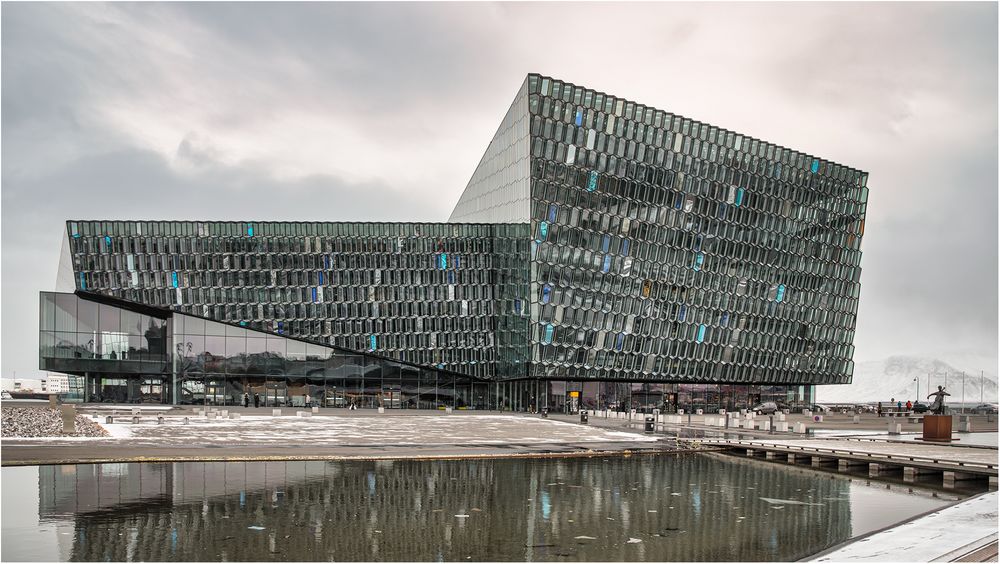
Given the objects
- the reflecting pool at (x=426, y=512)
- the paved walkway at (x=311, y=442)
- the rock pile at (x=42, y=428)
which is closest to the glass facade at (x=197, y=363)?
the paved walkway at (x=311, y=442)

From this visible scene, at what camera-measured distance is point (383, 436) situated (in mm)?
47188

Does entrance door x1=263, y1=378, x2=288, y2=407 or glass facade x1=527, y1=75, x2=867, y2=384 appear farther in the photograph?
entrance door x1=263, y1=378, x2=288, y2=407

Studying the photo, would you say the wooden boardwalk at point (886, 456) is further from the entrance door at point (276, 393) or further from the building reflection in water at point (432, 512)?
the entrance door at point (276, 393)

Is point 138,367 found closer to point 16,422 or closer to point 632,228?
point 16,422

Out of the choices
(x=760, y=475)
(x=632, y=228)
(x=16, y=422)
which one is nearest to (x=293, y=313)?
(x=632, y=228)

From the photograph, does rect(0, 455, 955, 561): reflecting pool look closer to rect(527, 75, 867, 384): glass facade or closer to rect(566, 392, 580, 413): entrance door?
rect(527, 75, 867, 384): glass facade

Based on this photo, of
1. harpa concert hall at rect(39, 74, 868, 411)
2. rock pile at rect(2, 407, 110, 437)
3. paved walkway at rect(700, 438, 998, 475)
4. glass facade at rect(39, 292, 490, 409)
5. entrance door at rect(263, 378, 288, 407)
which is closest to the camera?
paved walkway at rect(700, 438, 998, 475)

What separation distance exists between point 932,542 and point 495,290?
7576cm

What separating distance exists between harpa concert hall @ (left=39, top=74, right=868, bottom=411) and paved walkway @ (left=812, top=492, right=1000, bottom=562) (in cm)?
6486

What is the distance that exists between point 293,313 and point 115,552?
2855 inches

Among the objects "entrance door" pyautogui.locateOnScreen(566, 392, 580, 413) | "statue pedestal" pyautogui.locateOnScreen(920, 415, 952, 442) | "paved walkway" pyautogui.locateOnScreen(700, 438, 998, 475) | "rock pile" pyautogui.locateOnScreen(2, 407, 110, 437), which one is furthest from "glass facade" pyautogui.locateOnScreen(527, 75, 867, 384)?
"rock pile" pyautogui.locateOnScreen(2, 407, 110, 437)

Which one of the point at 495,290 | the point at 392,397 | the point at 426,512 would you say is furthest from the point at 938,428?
the point at 392,397

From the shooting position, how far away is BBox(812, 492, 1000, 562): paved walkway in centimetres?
1603

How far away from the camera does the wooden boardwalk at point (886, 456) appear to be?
3105cm
